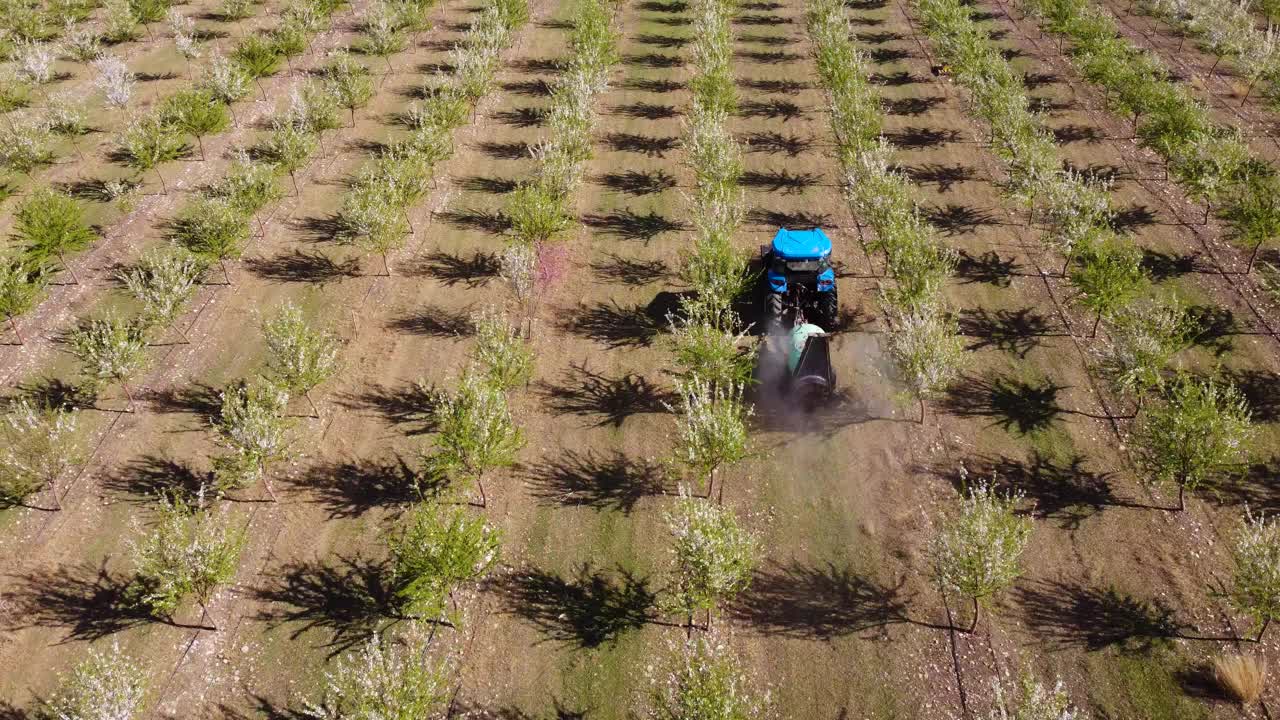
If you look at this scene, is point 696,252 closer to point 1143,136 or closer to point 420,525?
point 420,525

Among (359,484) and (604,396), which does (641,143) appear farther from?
(359,484)

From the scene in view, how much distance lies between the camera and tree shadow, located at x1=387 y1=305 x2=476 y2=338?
28234mm

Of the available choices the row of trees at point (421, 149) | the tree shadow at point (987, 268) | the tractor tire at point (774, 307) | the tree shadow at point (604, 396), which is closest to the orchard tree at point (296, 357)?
the row of trees at point (421, 149)

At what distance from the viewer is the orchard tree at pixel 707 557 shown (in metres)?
17.5

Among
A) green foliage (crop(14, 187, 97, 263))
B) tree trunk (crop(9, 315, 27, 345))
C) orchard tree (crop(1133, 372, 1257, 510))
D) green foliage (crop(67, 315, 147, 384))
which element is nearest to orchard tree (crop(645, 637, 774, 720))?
orchard tree (crop(1133, 372, 1257, 510))

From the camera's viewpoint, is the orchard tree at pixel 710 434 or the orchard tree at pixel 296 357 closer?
the orchard tree at pixel 710 434

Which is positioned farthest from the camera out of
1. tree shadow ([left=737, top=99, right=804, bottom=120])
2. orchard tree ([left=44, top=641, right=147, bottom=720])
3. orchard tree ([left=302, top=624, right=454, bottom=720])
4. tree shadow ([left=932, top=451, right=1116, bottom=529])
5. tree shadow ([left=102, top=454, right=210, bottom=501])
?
tree shadow ([left=737, top=99, right=804, bottom=120])

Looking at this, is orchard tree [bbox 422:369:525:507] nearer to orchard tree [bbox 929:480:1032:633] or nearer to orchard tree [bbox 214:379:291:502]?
orchard tree [bbox 214:379:291:502]

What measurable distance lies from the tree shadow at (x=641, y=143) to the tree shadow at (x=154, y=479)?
27.5 metres

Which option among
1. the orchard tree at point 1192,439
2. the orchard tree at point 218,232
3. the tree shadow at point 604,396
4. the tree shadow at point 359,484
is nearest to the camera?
the orchard tree at point 1192,439

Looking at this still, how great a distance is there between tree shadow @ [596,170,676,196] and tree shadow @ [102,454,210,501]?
23522 millimetres

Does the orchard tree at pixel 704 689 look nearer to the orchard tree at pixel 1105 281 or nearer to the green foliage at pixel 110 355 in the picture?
the orchard tree at pixel 1105 281

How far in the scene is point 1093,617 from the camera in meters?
18.7

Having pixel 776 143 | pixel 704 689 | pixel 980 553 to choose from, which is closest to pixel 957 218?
pixel 776 143
